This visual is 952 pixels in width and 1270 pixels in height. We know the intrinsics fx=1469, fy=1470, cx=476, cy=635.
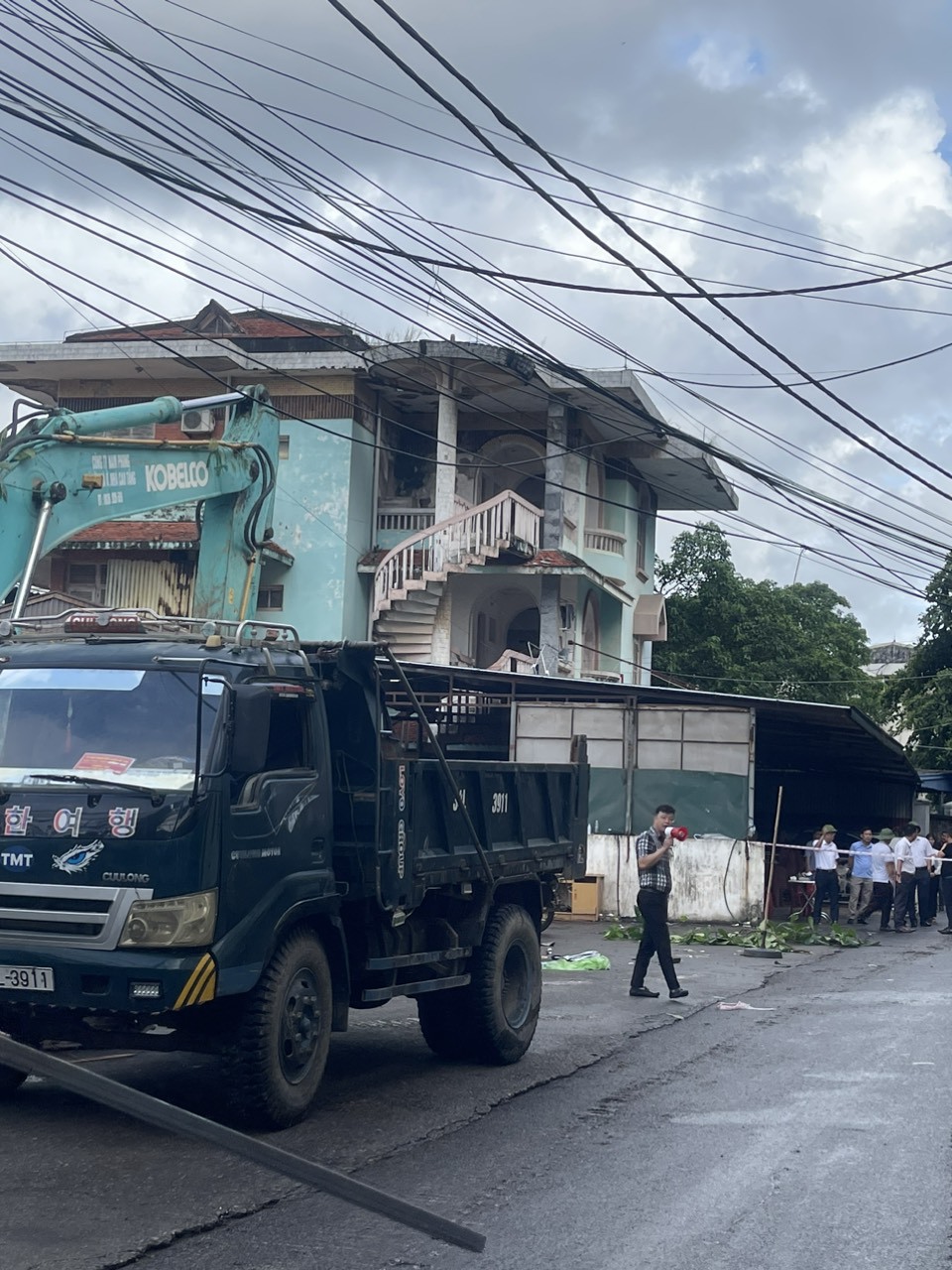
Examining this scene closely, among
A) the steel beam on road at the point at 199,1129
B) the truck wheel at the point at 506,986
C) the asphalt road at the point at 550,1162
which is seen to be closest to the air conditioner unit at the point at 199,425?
the truck wheel at the point at 506,986

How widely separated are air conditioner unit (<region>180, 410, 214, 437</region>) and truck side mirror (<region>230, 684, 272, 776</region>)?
1906 cm

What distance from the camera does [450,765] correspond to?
10.0 metres

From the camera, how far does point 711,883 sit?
78.6 feet

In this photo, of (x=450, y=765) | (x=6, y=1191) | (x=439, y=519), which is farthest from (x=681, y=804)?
(x=6, y=1191)

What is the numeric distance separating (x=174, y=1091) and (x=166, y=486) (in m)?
7.22

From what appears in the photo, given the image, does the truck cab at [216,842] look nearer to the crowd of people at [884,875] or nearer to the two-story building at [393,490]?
the crowd of people at [884,875]

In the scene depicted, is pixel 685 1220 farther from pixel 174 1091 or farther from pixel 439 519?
pixel 439 519

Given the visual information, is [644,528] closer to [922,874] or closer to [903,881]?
[922,874]

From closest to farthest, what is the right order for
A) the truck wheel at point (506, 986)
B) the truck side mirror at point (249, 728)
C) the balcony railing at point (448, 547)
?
1. the truck side mirror at point (249, 728)
2. the truck wheel at point (506, 986)
3. the balcony railing at point (448, 547)

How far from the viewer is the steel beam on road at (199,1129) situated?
3.81 metres

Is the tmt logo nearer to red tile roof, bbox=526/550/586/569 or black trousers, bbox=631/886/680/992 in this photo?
black trousers, bbox=631/886/680/992

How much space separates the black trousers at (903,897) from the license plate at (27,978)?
1982 centimetres

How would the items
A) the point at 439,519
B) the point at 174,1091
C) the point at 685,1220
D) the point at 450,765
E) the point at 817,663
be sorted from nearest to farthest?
the point at 685,1220
the point at 174,1091
the point at 450,765
the point at 439,519
the point at 817,663

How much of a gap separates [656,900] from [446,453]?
1781 centimetres
